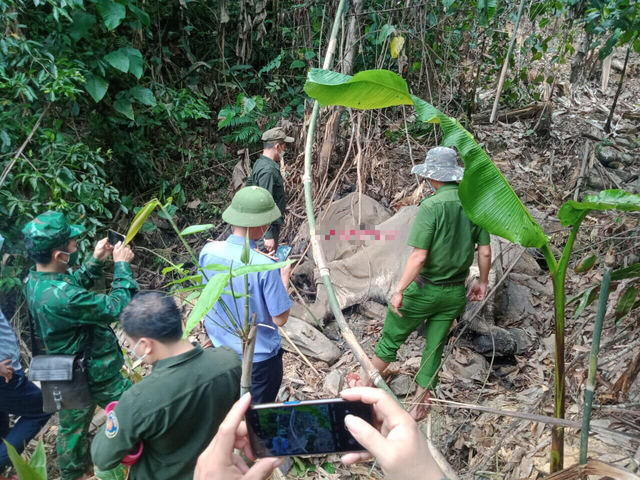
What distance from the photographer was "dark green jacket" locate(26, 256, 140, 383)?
2516 mm

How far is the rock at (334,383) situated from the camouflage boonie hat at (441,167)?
6.11 ft

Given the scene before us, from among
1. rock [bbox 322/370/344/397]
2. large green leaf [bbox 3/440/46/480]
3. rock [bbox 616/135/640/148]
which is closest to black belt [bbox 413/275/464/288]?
rock [bbox 322/370/344/397]

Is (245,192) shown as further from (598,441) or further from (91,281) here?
(598,441)

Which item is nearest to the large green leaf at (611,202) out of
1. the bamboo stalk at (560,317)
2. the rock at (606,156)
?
the bamboo stalk at (560,317)

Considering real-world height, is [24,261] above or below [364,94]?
below

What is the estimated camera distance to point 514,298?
4.52 metres

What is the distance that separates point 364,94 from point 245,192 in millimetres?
1023

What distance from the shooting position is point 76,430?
2906 mm

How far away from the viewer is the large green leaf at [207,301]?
108 centimetres

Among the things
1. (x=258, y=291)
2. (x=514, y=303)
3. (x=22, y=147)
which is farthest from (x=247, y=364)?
(x=22, y=147)

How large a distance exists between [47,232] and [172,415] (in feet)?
4.56

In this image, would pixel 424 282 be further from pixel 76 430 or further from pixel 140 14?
pixel 140 14

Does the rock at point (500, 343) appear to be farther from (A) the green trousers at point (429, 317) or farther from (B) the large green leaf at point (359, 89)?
(B) the large green leaf at point (359, 89)

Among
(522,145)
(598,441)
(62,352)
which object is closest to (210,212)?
(62,352)
